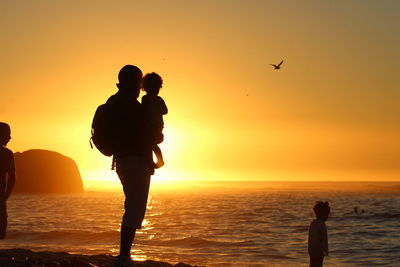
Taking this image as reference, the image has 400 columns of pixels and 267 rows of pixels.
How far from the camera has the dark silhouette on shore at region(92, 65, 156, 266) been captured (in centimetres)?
728

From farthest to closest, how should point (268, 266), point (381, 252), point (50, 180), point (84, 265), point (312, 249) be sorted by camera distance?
point (50, 180)
point (381, 252)
point (268, 266)
point (312, 249)
point (84, 265)

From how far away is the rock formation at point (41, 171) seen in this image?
476ft

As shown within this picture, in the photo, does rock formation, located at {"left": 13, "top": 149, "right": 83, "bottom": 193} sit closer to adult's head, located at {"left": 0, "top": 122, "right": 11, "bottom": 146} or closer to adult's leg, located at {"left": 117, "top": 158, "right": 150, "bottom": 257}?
adult's head, located at {"left": 0, "top": 122, "right": 11, "bottom": 146}

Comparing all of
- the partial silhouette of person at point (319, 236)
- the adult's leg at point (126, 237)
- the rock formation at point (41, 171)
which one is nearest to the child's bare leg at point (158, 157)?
the adult's leg at point (126, 237)

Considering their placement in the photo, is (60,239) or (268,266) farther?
(60,239)

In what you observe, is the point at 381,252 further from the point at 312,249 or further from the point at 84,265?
the point at 84,265

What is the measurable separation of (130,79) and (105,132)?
0.74 m

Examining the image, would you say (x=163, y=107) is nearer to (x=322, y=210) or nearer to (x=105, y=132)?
(x=105, y=132)

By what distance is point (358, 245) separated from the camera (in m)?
27.6

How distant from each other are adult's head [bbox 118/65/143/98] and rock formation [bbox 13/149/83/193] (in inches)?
5534

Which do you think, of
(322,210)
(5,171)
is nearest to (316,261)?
(322,210)

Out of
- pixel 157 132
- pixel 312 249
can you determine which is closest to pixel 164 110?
pixel 157 132

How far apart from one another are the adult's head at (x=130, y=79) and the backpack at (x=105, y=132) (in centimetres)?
36

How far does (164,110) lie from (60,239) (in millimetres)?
21497
